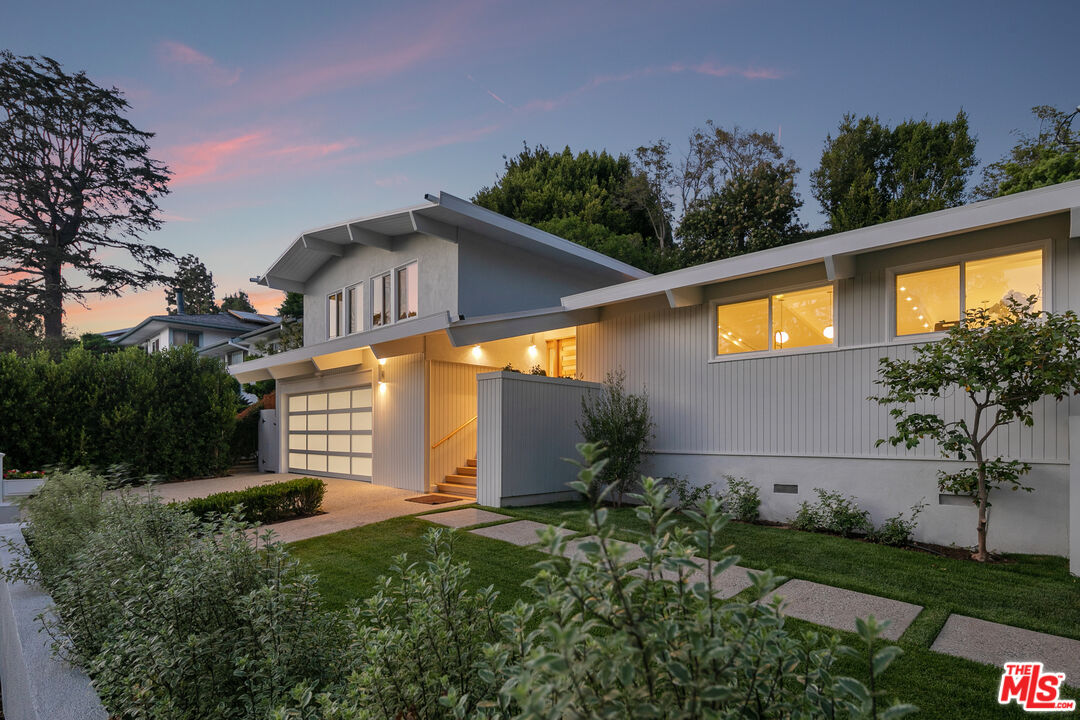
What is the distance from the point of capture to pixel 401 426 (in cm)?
1107

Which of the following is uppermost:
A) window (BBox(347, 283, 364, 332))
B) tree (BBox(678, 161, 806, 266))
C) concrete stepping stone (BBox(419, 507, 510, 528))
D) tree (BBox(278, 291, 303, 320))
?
tree (BBox(678, 161, 806, 266))

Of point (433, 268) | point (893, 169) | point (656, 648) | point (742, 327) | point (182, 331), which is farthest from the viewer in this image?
point (182, 331)

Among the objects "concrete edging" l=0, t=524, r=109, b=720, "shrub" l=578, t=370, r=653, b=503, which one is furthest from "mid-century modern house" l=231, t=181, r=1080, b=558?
"concrete edging" l=0, t=524, r=109, b=720

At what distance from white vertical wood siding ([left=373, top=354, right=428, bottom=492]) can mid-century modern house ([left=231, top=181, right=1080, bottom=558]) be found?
47 millimetres

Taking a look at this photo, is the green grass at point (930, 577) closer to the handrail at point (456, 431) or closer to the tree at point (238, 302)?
the handrail at point (456, 431)

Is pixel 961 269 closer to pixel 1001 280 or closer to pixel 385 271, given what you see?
pixel 1001 280

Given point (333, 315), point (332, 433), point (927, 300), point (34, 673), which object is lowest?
point (332, 433)

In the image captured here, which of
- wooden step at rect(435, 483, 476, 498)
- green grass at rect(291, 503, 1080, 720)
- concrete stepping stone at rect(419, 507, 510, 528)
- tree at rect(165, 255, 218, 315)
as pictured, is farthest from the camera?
tree at rect(165, 255, 218, 315)

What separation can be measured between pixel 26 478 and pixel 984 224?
16131 mm

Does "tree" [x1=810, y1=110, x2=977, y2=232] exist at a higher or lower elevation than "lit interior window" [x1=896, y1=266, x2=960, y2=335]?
higher

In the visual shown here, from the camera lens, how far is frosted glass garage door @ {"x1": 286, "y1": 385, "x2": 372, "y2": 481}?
1245 centimetres

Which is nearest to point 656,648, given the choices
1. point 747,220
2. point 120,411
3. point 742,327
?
point 742,327
